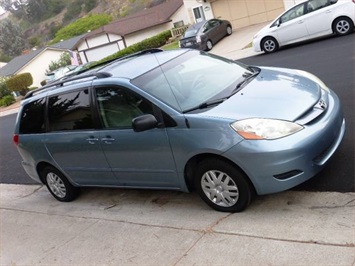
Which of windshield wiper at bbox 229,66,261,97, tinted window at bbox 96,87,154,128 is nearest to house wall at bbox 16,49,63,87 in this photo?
tinted window at bbox 96,87,154,128

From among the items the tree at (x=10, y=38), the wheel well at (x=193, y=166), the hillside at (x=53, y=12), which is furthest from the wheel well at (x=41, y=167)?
the tree at (x=10, y=38)

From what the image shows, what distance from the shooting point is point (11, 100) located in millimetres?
32531

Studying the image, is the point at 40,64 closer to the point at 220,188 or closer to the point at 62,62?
the point at 62,62

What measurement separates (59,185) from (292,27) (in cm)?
1087

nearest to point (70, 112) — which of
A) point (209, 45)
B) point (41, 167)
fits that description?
point (41, 167)

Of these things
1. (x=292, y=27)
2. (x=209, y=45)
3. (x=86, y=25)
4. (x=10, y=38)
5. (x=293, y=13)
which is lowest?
(x=86, y=25)

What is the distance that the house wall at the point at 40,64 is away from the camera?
4797cm

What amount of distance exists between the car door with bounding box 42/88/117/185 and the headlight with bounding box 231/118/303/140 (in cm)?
190

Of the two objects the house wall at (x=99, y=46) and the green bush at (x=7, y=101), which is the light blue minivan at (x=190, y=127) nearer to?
the green bush at (x=7, y=101)

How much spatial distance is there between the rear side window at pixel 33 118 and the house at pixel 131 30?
35825mm

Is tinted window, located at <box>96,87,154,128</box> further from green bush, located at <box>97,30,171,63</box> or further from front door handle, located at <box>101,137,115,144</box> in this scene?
green bush, located at <box>97,30,171,63</box>

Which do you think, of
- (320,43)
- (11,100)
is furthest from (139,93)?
(11,100)

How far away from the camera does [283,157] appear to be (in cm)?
386

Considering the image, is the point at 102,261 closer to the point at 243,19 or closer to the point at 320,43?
the point at 320,43
